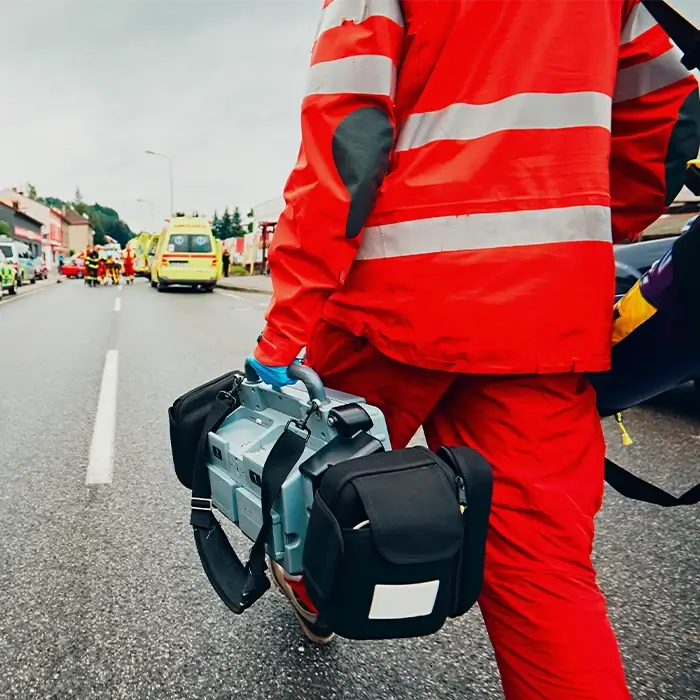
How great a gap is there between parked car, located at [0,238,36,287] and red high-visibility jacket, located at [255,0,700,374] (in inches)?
948

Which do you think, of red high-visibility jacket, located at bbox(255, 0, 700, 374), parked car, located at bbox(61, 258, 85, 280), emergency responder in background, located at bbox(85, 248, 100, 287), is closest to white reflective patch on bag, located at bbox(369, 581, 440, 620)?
red high-visibility jacket, located at bbox(255, 0, 700, 374)

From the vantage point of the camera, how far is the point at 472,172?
1.26 metres

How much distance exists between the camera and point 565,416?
132 cm

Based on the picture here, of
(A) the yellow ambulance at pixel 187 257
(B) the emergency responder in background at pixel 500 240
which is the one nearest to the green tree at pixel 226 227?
(A) the yellow ambulance at pixel 187 257

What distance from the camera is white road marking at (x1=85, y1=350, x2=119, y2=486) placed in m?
3.45

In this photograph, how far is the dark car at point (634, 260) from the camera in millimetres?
3721

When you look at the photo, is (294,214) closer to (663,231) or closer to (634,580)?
(634,580)

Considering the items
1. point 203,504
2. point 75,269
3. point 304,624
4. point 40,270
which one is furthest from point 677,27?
point 75,269

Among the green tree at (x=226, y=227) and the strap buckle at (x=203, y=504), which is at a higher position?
the green tree at (x=226, y=227)

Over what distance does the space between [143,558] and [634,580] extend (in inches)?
71.0

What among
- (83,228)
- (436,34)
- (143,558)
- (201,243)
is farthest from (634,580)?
(83,228)

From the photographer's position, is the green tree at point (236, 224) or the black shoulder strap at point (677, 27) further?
the green tree at point (236, 224)

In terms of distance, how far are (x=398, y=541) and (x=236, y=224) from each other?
3199 inches

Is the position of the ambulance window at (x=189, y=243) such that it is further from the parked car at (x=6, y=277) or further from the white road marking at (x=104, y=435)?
the white road marking at (x=104, y=435)
